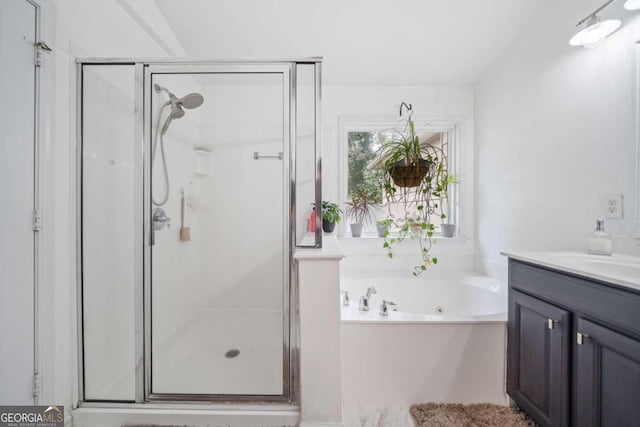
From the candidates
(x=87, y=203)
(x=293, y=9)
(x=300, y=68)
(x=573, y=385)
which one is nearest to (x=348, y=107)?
(x=293, y=9)

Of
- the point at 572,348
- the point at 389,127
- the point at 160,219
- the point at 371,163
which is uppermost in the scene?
the point at 389,127

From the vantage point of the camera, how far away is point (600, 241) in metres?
1.42

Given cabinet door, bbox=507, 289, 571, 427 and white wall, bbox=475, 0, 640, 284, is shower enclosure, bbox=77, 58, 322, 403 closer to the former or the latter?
cabinet door, bbox=507, 289, 571, 427

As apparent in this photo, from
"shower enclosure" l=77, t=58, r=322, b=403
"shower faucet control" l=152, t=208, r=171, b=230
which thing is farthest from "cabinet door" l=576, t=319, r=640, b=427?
"shower faucet control" l=152, t=208, r=171, b=230

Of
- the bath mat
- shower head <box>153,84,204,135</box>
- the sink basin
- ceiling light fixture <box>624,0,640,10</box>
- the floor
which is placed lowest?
the floor

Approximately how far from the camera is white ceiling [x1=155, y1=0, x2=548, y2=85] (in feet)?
6.34

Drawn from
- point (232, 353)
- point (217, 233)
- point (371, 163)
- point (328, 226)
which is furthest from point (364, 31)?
point (232, 353)

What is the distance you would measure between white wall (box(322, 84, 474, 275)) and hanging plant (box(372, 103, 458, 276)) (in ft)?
0.37

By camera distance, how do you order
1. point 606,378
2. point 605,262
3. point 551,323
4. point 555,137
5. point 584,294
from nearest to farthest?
1. point 606,378
2. point 584,294
3. point 551,323
4. point 605,262
5. point 555,137

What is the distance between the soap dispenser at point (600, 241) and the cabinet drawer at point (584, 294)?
1.34ft

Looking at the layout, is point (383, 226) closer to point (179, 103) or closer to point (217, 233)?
point (217, 233)

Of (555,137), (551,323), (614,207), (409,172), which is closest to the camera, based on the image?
(551,323)

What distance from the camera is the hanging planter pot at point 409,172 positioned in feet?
5.41

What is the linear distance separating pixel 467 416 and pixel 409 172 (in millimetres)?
1401
